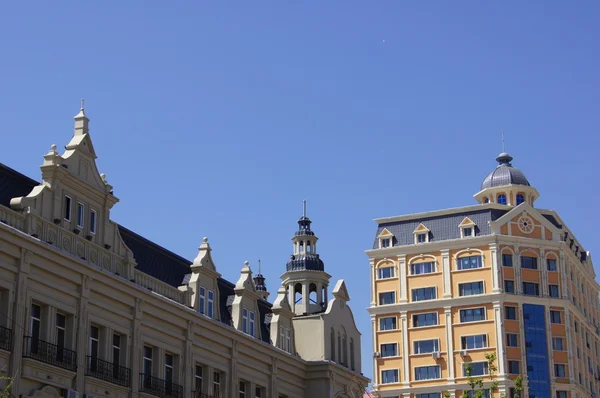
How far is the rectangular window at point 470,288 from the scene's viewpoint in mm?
100125

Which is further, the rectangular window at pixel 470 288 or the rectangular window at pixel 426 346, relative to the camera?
the rectangular window at pixel 426 346

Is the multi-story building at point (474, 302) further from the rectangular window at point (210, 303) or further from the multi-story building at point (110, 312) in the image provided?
the rectangular window at point (210, 303)

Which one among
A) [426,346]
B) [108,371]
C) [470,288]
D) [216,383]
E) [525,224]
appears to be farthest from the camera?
[525,224]

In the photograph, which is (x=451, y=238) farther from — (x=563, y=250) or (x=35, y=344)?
(x=35, y=344)

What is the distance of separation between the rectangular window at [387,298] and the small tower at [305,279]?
3477 cm

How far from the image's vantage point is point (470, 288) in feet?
329

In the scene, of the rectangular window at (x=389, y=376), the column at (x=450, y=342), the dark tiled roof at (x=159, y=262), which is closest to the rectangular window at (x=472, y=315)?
the column at (x=450, y=342)

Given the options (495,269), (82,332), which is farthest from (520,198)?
(82,332)

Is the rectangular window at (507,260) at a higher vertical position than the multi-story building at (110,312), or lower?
higher

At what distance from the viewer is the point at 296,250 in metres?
69.4

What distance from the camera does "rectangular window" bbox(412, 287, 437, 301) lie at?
10131 cm

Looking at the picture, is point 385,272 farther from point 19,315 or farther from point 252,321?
point 19,315

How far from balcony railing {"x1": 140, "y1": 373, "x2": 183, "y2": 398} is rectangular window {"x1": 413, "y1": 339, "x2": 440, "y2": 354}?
5444cm

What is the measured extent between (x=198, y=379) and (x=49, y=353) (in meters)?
12.5
